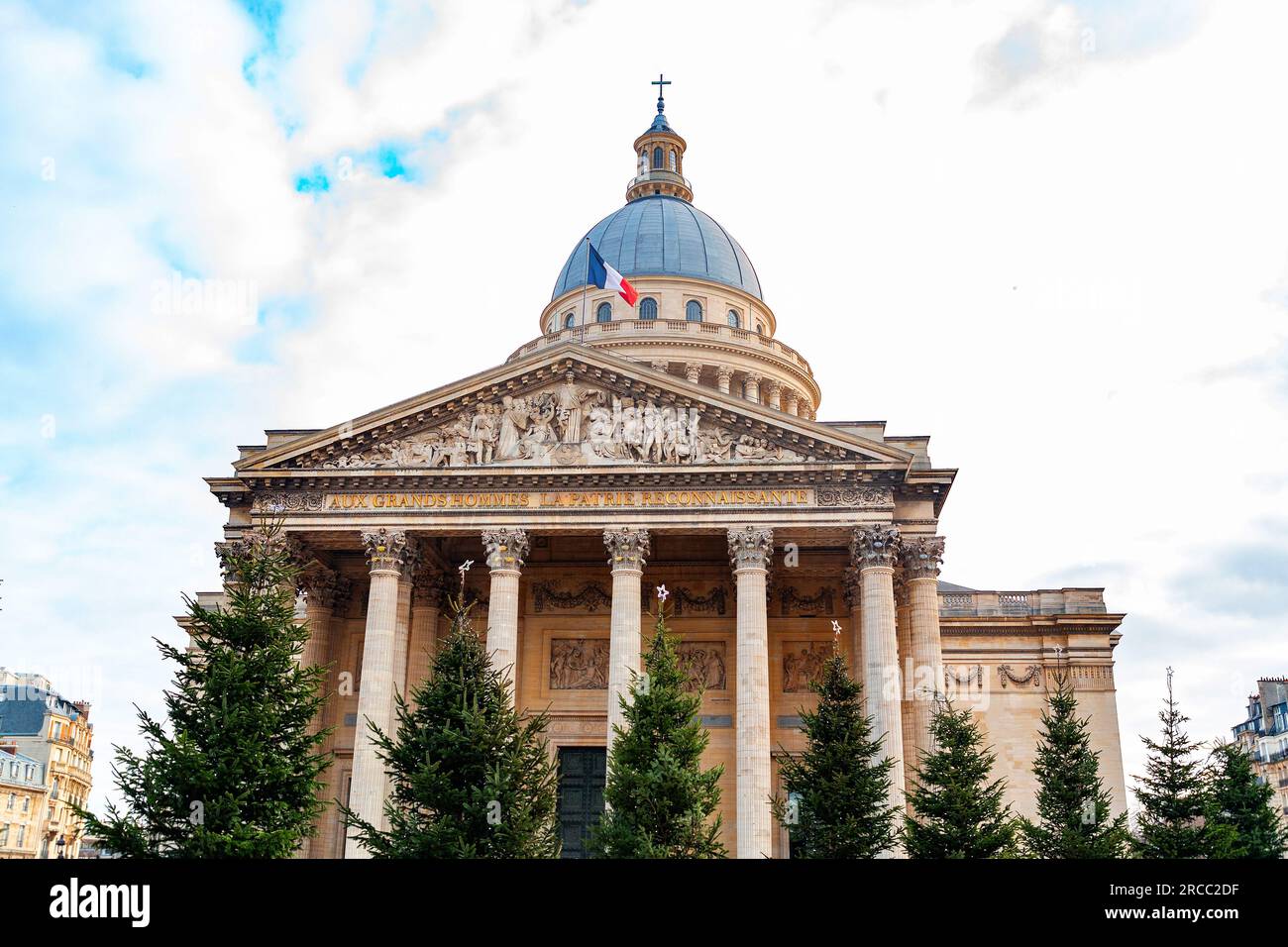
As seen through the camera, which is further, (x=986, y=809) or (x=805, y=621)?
(x=805, y=621)

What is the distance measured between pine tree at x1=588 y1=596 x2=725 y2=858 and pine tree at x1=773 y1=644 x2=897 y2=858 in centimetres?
258

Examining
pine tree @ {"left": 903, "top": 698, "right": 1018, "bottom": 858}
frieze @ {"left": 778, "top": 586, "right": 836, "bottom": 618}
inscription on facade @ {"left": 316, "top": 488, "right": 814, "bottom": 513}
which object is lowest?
pine tree @ {"left": 903, "top": 698, "right": 1018, "bottom": 858}

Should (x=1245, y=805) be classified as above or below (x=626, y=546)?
below

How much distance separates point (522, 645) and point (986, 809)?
18.5 metres

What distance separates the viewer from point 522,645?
4275cm

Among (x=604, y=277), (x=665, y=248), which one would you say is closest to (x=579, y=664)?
(x=604, y=277)

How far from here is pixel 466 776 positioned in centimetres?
2505

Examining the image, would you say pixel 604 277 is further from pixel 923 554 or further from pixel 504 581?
pixel 923 554

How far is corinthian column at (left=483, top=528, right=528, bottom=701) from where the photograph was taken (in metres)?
36.4

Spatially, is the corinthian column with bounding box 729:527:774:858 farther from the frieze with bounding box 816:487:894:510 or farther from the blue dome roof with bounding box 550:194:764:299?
the blue dome roof with bounding box 550:194:764:299

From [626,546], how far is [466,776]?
1291cm

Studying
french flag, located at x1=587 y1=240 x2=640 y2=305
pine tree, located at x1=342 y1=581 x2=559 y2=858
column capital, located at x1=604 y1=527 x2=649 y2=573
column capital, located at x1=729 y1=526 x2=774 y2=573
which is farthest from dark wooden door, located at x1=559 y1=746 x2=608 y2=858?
french flag, located at x1=587 y1=240 x2=640 y2=305
